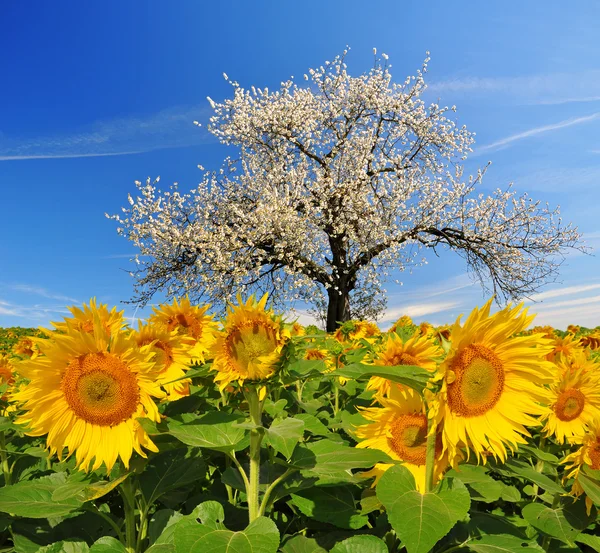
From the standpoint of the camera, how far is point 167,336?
9.30ft

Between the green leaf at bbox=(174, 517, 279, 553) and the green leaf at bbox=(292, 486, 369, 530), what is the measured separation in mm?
432

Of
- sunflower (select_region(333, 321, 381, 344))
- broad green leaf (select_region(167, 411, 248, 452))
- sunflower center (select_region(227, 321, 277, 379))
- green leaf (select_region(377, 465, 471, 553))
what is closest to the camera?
green leaf (select_region(377, 465, 471, 553))

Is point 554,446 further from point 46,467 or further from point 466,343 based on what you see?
point 46,467

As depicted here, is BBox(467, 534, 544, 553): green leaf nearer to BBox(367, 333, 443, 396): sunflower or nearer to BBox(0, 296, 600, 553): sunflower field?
BBox(0, 296, 600, 553): sunflower field

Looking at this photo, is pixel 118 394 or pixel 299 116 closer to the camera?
pixel 118 394

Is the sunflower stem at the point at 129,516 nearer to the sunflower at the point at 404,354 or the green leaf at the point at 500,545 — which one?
the green leaf at the point at 500,545

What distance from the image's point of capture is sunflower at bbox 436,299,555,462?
2.03 meters

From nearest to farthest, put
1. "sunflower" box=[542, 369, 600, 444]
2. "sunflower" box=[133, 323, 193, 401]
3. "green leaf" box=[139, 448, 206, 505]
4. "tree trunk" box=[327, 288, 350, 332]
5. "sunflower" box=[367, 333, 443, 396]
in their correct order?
"green leaf" box=[139, 448, 206, 505]
"sunflower" box=[133, 323, 193, 401]
"sunflower" box=[542, 369, 600, 444]
"sunflower" box=[367, 333, 443, 396]
"tree trunk" box=[327, 288, 350, 332]

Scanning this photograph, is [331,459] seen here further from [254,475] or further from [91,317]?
[91,317]

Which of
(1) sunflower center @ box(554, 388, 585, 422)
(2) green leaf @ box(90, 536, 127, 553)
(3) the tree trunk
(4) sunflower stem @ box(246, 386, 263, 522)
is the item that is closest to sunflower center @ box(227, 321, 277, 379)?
(4) sunflower stem @ box(246, 386, 263, 522)

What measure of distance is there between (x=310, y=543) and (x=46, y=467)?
7.27 feet

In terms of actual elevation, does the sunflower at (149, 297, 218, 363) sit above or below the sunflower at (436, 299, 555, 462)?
above

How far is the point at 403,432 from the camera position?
2.41 meters

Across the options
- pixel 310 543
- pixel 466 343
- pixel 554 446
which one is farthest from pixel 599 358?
pixel 310 543
